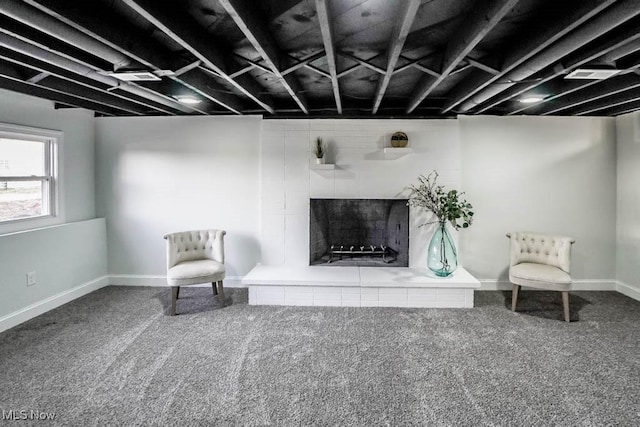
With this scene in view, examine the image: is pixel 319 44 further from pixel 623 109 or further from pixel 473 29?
pixel 623 109

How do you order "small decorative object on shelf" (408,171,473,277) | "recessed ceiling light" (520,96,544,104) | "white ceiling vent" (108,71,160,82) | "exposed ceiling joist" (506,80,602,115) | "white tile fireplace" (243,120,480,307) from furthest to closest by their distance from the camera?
1. "white tile fireplace" (243,120,480,307)
2. "small decorative object on shelf" (408,171,473,277)
3. "recessed ceiling light" (520,96,544,104)
4. "exposed ceiling joist" (506,80,602,115)
5. "white ceiling vent" (108,71,160,82)

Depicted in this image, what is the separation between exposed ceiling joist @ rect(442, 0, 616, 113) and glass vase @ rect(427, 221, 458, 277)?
5.27ft

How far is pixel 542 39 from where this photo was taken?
204 centimetres

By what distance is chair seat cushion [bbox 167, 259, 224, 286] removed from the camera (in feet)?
11.8

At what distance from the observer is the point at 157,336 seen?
312cm

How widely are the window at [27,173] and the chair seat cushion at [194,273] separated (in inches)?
65.0

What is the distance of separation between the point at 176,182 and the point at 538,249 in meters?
4.52

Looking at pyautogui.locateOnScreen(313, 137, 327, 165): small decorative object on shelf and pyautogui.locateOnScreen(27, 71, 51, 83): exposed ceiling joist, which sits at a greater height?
pyautogui.locateOnScreen(27, 71, 51, 83): exposed ceiling joist

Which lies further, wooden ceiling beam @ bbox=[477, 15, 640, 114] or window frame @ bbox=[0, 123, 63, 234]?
window frame @ bbox=[0, 123, 63, 234]

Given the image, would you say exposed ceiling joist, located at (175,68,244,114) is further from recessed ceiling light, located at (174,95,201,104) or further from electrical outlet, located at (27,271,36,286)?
electrical outlet, located at (27,271,36,286)

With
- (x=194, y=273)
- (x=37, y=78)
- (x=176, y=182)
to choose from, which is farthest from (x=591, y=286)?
(x=37, y=78)

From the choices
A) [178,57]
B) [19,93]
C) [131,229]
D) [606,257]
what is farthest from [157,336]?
[606,257]

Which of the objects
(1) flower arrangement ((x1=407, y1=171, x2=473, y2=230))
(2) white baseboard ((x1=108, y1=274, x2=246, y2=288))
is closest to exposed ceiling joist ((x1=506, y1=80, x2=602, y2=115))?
(1) flower arrangement ((x1=407, y1=171, x2=473, y2=230))

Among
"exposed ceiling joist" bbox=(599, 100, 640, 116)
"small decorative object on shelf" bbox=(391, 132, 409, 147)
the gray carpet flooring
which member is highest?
"exposed ceiling joist" bbox=(599, 100, 640, 116)
